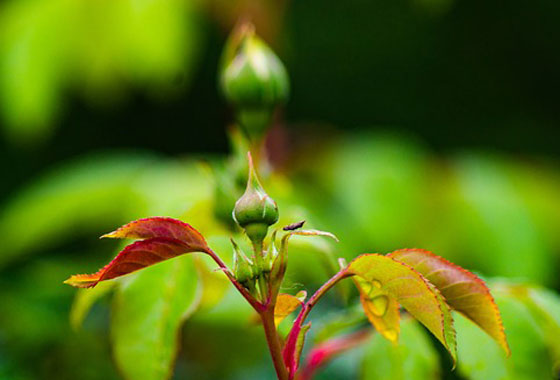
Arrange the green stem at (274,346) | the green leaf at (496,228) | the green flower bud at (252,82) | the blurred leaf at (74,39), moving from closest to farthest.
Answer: the green stem at (274,346)
the green flower bud at (252,82)
the green leaf at (496,228)
the blurred leaf at (74,39)

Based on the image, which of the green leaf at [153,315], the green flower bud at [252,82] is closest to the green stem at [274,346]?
the green leaf at [153,315]

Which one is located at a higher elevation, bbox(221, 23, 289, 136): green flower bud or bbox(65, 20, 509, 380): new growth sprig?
bbox(221, 23, 289, 136): green flower bud

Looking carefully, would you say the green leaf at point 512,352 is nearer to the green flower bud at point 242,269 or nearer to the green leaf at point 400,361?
the green leaf at point 400,361

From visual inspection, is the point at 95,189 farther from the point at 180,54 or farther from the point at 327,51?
the point at 327,51

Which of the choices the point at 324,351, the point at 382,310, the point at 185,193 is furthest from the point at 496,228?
the point at 382,310

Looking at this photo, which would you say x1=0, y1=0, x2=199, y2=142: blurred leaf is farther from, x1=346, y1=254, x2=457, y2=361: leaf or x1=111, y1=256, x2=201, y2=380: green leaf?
x1=346, y1=254, x2=457, y2=361: leaf

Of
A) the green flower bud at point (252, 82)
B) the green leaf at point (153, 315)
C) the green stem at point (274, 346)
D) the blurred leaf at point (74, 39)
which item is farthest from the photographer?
the blurred leaf at point (74, 39)

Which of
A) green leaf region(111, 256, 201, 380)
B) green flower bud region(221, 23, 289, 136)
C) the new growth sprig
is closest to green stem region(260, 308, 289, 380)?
the new growth sprig
